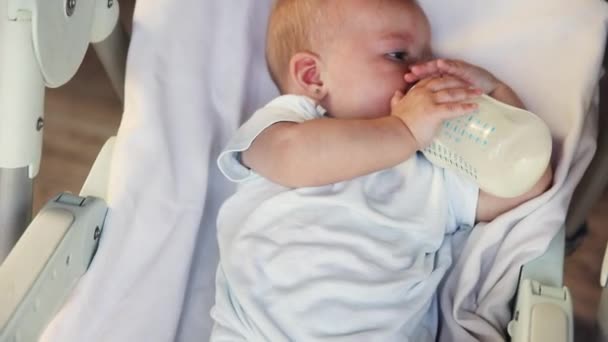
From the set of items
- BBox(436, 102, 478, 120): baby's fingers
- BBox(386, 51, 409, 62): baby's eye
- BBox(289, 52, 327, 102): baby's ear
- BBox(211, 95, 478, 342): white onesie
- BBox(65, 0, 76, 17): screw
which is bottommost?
BBox(211, 95, 478, 342): white onesie

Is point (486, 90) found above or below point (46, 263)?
above

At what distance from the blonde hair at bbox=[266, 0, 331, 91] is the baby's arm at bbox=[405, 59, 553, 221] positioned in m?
0.13

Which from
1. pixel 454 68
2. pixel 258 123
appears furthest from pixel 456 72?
pixel 258 123

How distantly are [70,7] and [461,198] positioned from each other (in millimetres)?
477

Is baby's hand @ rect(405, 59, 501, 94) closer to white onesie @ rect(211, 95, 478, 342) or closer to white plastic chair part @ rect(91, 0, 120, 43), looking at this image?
white onesie @ rect(211, 95, 478, 342)

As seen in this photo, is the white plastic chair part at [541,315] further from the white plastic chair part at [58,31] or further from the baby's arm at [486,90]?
the white plastic chair part at [58,31]

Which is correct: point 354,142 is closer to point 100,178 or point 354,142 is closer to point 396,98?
point 396,98

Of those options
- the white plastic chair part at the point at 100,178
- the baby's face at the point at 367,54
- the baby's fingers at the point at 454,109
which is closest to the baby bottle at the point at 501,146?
the baby's fingers at the point at 454,109

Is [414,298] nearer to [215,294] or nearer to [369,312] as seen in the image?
[369,312]

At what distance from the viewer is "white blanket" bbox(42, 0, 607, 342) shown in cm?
82

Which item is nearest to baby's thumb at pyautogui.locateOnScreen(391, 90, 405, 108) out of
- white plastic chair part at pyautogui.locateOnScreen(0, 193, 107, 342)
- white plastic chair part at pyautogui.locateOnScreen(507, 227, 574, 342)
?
white plastic chair part at pyautogui.locateOnScreen(507, 227, 574, 342)

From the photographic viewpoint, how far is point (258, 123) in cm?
88

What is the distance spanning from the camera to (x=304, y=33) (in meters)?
0.91

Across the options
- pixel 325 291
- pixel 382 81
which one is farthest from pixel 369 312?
pixel 382 81
